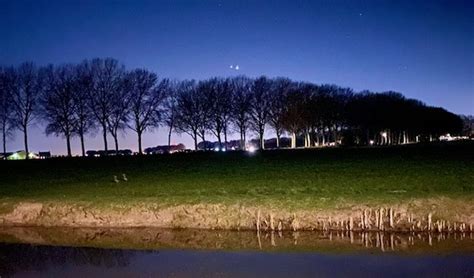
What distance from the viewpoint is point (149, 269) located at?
21.9 metres

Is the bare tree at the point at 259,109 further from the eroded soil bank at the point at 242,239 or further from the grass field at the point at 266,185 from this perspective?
the eroded soil bank at the point at 242,239

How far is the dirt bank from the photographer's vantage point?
2727 cm

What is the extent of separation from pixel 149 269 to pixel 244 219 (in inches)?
326

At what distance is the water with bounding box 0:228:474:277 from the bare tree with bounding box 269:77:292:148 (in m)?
83.4

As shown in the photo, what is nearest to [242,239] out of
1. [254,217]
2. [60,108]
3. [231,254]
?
[254,217]

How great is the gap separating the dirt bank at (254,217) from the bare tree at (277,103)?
80575 millimetres

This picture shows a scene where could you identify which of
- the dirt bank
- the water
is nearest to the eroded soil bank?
the water

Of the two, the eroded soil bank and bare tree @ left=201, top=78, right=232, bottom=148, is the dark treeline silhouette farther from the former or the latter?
the eroded soil bank

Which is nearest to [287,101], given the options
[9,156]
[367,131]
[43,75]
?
[367,131]

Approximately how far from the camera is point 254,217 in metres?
29.4

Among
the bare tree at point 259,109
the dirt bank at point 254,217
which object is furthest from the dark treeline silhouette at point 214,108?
the dirt bank at point 254,217

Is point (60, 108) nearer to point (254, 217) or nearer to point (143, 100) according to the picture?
point (143, 100)

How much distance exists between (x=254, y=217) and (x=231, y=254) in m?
5.58

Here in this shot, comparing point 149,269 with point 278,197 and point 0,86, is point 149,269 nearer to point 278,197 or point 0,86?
point 278,197
